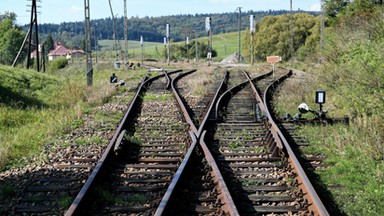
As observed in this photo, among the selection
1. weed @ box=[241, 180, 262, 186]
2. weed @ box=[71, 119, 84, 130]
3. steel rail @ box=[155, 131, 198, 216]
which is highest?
steel rail @ box=[155, 131, 198, 216]

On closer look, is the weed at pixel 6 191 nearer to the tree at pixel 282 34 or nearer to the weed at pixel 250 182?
the weed at pixel 250 182

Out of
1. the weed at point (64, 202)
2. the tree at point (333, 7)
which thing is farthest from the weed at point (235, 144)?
the tree at point (333, 7)

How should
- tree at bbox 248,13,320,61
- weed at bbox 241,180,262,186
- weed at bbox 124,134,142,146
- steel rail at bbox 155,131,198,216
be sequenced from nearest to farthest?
steel rail at bbox 155,131,198,216, weed at bbox 241,180,262,186, weed at bbox 124,134,142,146, tree at bbox 248,13,320,61

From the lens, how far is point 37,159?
8.14 m

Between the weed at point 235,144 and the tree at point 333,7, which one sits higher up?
the tree at point 333,7

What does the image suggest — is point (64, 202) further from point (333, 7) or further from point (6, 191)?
point (333, 7)

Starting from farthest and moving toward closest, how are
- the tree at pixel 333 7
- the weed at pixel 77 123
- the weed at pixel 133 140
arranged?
the tree at pixel 333 7 → the weed at pixel 77 123 → the weed at pixel 133 140

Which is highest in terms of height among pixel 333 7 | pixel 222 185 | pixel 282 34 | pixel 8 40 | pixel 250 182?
pixel 333 7

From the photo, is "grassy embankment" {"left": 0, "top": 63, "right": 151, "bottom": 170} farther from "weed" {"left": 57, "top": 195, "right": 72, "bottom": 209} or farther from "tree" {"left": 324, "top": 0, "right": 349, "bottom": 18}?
"tree" {"left": 324, "top": 0, "right": 349, "bottom": 18}

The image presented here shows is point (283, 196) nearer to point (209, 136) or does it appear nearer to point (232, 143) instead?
point (232, 143)

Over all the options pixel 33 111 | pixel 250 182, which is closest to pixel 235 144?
pixel 250 182

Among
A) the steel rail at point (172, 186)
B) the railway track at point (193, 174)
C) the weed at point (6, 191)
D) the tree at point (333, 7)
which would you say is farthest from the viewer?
the tree at point (333, 7)

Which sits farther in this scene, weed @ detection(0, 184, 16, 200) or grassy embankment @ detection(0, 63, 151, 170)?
grassy embankment @ detection(0, 63, 151, 170)

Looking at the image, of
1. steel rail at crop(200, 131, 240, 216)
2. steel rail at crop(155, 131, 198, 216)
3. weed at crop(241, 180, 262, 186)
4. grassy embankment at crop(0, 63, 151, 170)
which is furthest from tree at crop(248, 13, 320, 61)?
weed at crop(241, 180, 262, 186)
